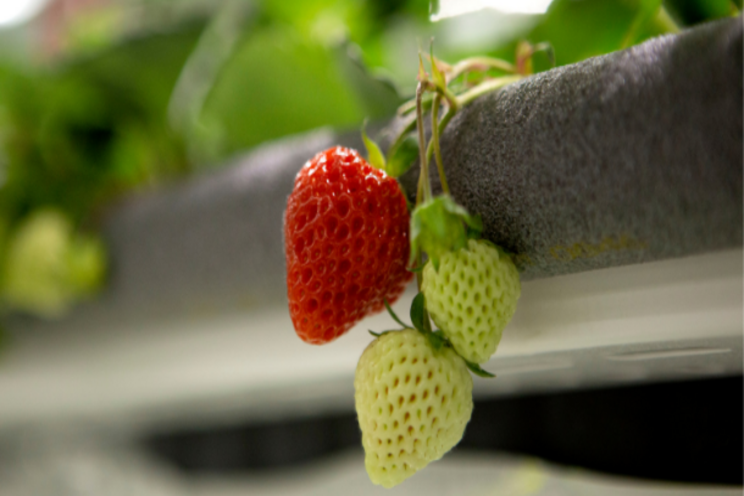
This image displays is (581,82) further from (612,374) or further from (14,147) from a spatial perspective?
(14,147)

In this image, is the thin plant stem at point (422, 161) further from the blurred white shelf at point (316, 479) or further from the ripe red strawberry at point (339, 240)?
the blurred white shelf at point (316, 479)

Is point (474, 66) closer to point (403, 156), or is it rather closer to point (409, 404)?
point (403, 156)

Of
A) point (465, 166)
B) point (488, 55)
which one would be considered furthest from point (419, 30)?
point (465, 166)

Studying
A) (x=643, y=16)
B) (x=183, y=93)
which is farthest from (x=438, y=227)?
(x=183, y=93)

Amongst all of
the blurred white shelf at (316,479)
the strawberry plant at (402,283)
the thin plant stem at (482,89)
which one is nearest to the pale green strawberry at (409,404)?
the strawberry plant at (402,283)

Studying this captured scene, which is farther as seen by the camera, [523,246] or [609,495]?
[609,495]
